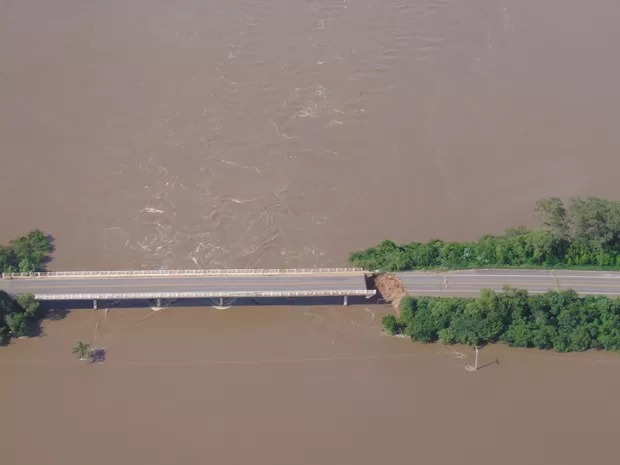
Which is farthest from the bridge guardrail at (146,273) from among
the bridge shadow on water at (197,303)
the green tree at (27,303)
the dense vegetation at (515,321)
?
the dense vegetation at (515,321)

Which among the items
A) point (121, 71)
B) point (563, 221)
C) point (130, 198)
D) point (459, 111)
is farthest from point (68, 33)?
point (563, 221)

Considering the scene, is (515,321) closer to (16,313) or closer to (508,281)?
(508,281)

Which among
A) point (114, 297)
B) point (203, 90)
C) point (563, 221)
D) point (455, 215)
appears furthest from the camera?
point (203, 90)

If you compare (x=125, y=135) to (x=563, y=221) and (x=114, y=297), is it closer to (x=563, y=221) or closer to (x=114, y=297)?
(x=114, y=297)

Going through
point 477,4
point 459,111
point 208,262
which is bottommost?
point 208,262

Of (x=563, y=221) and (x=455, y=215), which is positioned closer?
(x=563, y=221)

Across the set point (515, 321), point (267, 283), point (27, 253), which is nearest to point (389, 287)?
point (267, 283)

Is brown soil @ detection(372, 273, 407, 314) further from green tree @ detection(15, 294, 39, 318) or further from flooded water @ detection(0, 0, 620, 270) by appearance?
green tree @ detection(15, 294, 39, 318)
